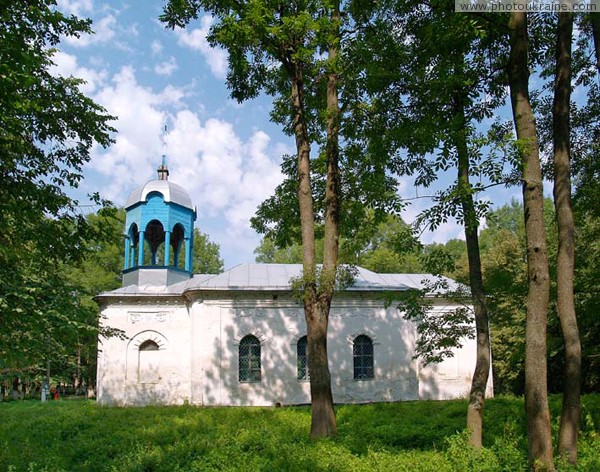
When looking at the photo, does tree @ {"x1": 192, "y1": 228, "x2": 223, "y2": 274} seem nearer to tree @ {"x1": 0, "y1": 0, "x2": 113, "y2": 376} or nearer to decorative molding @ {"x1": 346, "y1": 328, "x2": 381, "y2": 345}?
decorative molding @ {"x1": 346, "y1": 328, "x2": 381, "y2": 345}

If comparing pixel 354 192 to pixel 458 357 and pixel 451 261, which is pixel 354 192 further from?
pixel 458 357

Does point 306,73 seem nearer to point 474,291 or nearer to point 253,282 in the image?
point 474,291

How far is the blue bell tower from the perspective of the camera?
19.6 m

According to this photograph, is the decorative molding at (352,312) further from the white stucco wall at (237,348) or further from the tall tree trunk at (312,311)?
the tall tree trunk at (312,311)

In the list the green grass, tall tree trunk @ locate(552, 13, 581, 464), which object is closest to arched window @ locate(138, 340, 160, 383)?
the green grass

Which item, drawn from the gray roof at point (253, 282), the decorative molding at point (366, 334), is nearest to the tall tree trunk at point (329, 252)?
the gray roof at point (253, 282)

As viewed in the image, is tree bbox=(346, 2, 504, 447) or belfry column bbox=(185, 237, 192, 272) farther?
belfry column bbox=(185, 237, 192, 272)

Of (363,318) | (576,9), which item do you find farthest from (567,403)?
(363,318)

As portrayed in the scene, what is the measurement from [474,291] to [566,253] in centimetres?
201

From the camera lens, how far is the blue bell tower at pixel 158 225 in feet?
64.2

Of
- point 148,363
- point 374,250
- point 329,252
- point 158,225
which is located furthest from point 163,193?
point 374,250

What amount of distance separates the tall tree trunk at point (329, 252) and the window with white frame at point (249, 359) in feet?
29.5

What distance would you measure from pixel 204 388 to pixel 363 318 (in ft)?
20.0

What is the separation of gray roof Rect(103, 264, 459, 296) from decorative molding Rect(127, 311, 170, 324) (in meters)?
0.69
